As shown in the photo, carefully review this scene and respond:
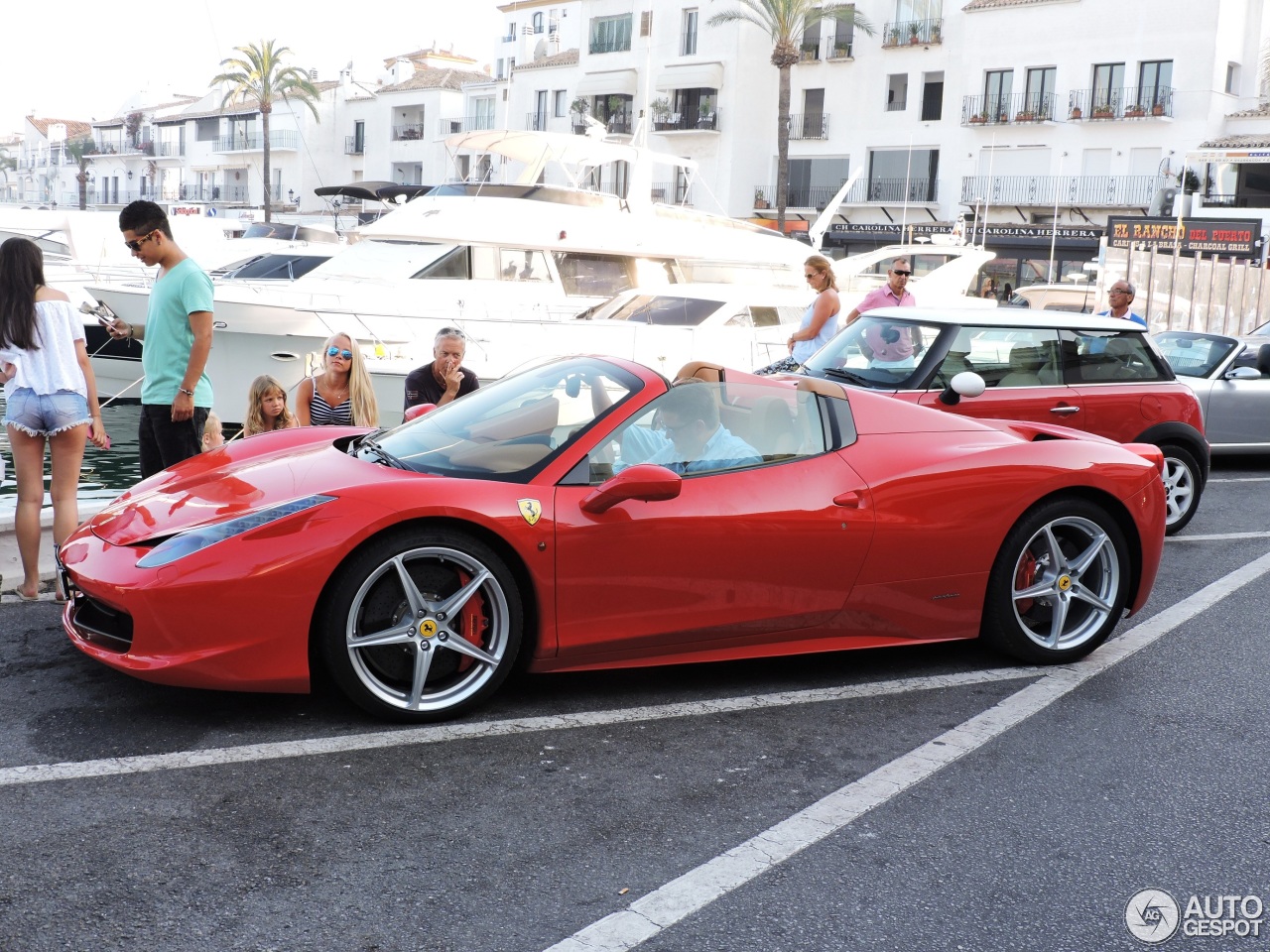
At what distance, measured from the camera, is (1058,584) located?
5.37 m

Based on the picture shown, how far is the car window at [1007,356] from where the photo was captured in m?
7.94

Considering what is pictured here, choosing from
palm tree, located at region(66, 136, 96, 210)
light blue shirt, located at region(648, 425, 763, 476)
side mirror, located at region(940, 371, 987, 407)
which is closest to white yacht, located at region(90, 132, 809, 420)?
side mirror, located at region(940, 371, 987, 407)

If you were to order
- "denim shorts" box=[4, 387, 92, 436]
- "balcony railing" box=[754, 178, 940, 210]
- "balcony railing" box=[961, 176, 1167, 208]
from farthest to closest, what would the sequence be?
"balcony railing" box=[754, 178, 940, 210], "balcony railing" box=[961, 176, 1167, 208], "denim shorts" box=[4, 387, 92, 436]

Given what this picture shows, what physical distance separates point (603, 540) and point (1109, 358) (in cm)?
512

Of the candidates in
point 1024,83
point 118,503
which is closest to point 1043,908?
point 118,503

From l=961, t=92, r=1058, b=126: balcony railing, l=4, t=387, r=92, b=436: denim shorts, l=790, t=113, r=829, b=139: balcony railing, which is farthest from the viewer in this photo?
l=790, t=113, r=829, b=139: balcony railing

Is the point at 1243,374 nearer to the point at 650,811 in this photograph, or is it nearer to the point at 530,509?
the point at 530,509

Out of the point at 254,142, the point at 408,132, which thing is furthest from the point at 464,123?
the point at 254,142

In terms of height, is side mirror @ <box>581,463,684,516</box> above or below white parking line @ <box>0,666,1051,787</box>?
above

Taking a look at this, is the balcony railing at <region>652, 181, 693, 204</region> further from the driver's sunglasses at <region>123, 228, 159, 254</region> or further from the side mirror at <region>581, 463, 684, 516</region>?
the side mirror at <region>581, 463, 684, 516</region>

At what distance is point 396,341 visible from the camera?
46.8 ft

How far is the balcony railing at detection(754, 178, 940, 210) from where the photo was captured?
4750cm

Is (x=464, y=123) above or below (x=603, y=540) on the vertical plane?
above

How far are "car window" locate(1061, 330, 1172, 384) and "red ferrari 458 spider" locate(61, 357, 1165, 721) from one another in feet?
9.04
